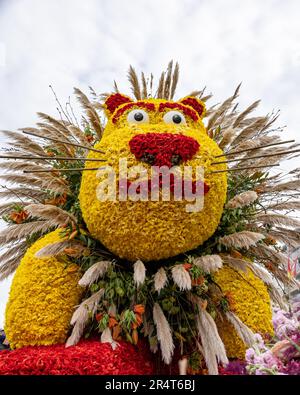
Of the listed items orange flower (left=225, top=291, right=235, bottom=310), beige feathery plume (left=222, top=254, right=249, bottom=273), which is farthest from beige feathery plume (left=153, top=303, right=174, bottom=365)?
beige feathery plume (left=222, top=254, right=249, bottom=273)

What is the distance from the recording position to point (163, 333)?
3.38 metres

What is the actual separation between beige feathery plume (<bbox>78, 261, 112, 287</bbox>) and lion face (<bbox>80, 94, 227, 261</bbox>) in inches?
7.1

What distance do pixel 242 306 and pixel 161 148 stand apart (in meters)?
1.64

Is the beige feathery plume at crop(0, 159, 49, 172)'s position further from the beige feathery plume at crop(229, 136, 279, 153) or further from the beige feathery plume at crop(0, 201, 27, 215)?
the beige feathery plume at crop(229, 136, 279, 153)

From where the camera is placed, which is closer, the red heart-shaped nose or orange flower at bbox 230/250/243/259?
the red heart-shaped nose

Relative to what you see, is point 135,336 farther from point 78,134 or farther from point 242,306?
point 78,134

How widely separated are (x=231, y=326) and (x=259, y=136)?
83.9 inches

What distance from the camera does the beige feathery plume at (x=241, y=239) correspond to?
3.61 meters

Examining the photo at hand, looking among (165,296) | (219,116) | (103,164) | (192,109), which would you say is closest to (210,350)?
(165,296)

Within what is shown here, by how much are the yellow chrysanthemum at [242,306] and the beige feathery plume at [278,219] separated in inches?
23.3

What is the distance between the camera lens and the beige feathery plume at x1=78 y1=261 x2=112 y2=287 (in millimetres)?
3408

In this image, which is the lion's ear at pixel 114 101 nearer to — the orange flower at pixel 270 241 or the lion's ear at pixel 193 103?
the lion's ear at pixel 193 103

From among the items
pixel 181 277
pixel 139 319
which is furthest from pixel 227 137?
pixel 139 319

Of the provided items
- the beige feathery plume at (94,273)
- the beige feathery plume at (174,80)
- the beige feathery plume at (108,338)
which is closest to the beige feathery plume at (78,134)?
the beige feathery plume at (174,80)
